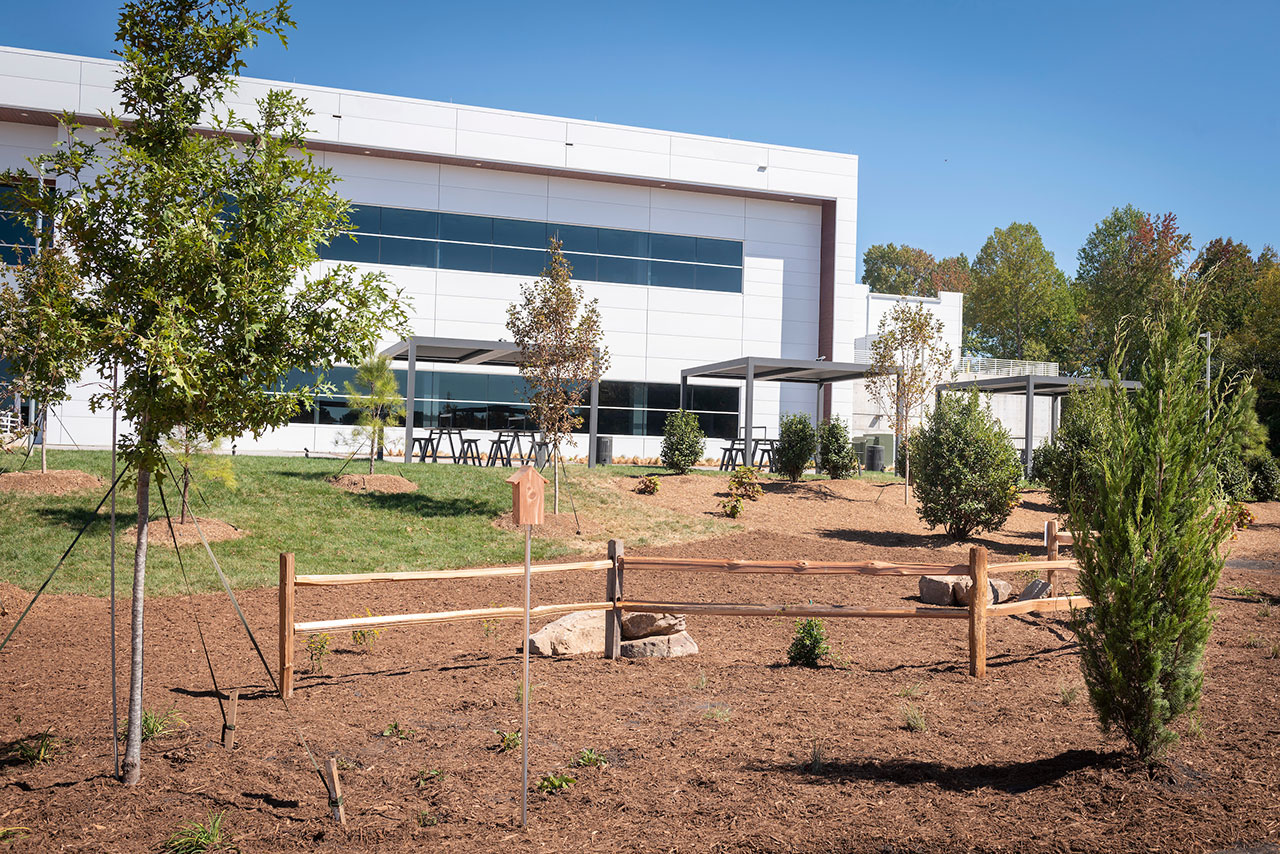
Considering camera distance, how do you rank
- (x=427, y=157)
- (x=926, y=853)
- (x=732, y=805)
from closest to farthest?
(x=926, y=853) < (x=732, y=805) < (x=427, y=157)

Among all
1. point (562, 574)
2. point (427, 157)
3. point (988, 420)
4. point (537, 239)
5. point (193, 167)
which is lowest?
point (562, 574)

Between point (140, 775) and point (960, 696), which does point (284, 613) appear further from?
point (960, 696)

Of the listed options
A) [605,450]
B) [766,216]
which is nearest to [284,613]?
[605,450]

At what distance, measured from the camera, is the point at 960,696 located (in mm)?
6734

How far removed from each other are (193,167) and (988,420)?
13.9 metres

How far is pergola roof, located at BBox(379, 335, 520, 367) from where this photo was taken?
2091 cm

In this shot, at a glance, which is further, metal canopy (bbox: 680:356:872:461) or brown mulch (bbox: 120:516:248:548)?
metal canopy (bbox: 680:356:872:461)

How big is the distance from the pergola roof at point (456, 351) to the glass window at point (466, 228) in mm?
4061

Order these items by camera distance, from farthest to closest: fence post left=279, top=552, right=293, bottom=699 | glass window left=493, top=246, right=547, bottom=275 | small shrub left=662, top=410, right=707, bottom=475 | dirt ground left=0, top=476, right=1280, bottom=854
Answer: glass window left=493, top=246, right=547, bottom=275 → small shrub left=662, top=410, right=707, bottom=475 → fence post left=279, top=552, right=293, bottom=699 → dirt ground left=0, top=476, right=1280, bottom=854

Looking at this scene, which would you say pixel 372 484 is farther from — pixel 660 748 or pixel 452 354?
pixel 660 748

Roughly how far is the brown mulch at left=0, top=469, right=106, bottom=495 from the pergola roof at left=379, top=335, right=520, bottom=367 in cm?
680

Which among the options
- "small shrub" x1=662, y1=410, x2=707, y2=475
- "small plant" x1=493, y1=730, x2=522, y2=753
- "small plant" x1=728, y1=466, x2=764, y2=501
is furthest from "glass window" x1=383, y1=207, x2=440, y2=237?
"small plant" x1=493, y1=730, x2=522, y2=753

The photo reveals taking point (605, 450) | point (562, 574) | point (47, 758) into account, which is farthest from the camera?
point (605, 450)

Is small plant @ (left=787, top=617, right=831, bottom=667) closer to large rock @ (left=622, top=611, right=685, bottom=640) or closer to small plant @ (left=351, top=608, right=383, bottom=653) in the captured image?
large rock @ (left=622, top=611, right=685, bottom=640)
